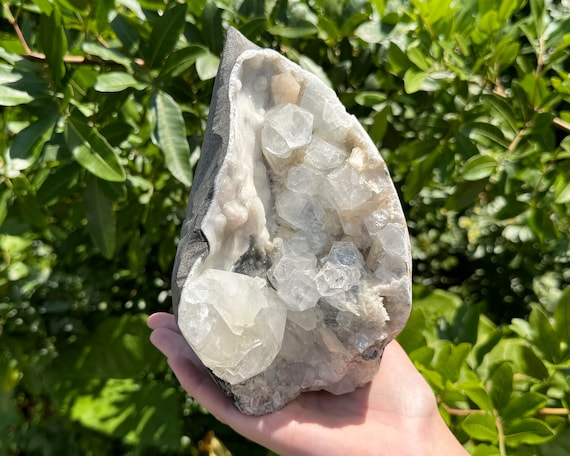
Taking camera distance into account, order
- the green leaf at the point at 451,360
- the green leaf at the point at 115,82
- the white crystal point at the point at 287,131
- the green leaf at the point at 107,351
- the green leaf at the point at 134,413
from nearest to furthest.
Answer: the white crystal point at the point at 287,131, the green leaf at the point at 115,82, the green leaf at the point at 451,360, the green leaf at the point at 134,413, the green leaf at the point at 107,351

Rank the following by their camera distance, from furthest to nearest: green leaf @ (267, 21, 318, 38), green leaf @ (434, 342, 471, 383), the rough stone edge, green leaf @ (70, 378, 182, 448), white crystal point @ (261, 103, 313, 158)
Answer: green leaf @ (70, 378, 182, 448) → green leaf @ (267, 21, 318, 38) → green leaf @ (434, 342, 471, 383) → white crystal point @ (261, 103, 313, 158) → the rough stone edge

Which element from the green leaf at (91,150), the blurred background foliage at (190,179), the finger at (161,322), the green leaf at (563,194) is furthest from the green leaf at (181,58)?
the green leaf at (563,194)

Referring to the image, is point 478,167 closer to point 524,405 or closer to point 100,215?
point 524,405

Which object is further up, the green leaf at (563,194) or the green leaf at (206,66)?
the green leaf at (206,66)

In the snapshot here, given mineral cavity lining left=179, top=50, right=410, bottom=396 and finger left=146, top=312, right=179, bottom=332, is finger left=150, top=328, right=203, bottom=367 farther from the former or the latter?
mineral cavity lining left=179, top=50, right=410, bottom=396

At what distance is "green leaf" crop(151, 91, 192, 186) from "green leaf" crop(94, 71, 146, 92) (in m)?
0.06

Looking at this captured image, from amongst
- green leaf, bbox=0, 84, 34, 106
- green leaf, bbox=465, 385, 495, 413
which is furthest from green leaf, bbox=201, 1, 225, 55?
green leaf, bbox=465, 385, 495, 413

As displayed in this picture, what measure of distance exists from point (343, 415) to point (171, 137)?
693 mm

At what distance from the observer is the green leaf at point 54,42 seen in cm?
111

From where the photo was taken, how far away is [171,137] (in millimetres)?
1194

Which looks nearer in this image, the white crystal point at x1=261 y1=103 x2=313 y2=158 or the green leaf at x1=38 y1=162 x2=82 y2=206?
the white crystal point at x1=261 y1=103 x2=313 y2=158

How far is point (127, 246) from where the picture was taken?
1817 millimetres

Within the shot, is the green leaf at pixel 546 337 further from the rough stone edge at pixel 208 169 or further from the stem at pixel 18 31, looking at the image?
the stem at pixel 18 31

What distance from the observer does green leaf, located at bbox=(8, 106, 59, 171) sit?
114cm
